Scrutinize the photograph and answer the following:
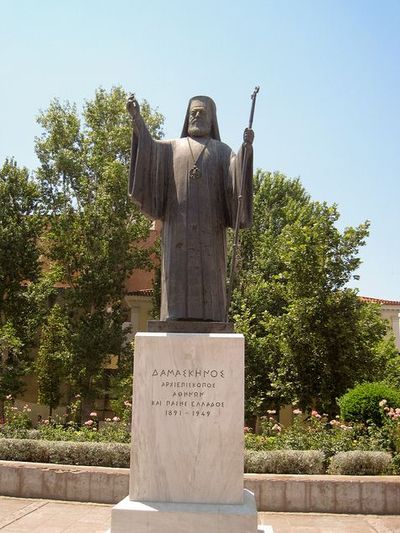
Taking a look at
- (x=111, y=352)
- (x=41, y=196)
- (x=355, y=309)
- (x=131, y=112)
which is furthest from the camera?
(x=41, y=196)

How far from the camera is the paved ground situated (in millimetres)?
7199

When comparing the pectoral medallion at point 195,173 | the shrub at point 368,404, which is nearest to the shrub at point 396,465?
the shrub at point 368,404

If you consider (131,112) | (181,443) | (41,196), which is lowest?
(181,443)

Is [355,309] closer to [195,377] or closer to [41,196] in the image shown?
[195,377]

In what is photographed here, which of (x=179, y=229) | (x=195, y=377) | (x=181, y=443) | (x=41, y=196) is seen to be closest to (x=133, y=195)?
(x=179, y=229)

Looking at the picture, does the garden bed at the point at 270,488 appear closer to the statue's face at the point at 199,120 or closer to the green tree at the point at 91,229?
the statue's face at the point at 199,120

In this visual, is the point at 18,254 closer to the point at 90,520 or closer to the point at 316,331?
the point at 316,331

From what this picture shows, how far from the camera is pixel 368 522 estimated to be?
25.5ft

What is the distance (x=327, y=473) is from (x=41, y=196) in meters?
22.0

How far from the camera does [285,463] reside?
9.21 meters

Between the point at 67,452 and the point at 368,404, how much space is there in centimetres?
623

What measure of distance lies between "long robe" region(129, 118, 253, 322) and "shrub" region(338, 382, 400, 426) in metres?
6.78

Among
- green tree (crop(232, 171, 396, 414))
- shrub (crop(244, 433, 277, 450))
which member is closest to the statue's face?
shrub (crop(244, 433, 277, 450))

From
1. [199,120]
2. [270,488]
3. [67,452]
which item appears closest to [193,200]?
[199,120]
